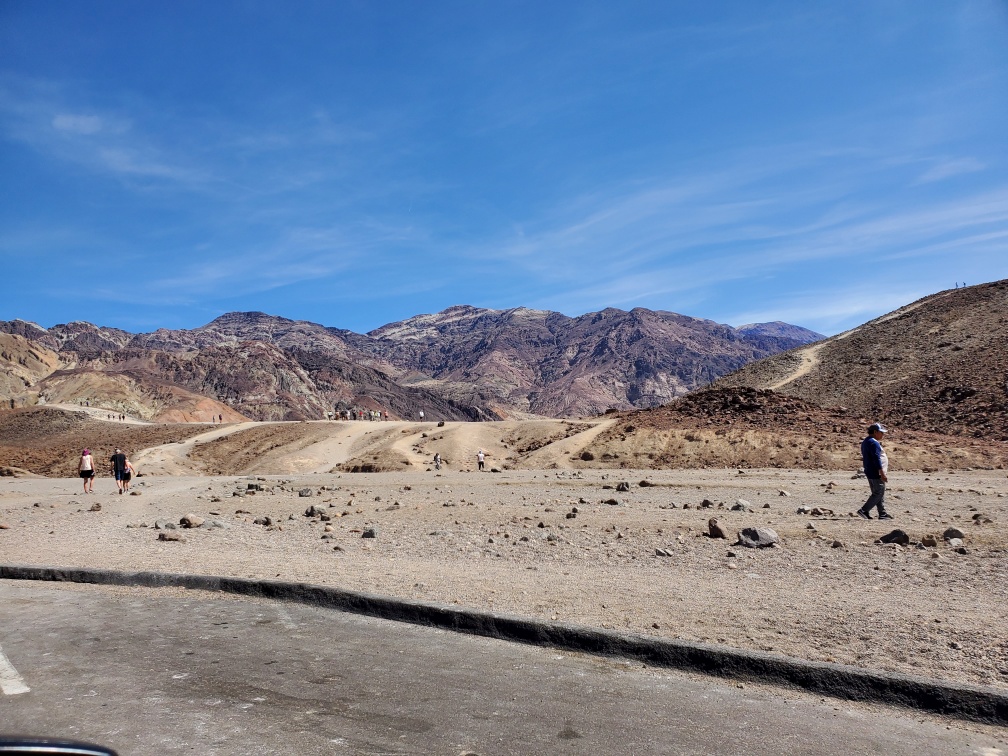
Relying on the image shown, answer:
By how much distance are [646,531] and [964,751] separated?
26.6ft

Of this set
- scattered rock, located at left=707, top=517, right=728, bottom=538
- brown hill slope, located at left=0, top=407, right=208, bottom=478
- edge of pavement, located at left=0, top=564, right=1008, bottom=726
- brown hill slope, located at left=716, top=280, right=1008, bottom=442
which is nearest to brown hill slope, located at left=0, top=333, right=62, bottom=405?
brown hill slope, located at left=0, top=407, right=208, bottom=478

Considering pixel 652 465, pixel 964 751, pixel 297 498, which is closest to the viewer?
pixel 964 751

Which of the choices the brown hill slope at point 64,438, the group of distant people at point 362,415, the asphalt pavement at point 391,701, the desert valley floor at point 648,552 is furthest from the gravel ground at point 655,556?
the group of distant people at point 362,415

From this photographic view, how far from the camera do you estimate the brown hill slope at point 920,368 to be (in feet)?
111

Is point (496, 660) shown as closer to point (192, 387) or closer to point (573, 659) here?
point (573, 659)

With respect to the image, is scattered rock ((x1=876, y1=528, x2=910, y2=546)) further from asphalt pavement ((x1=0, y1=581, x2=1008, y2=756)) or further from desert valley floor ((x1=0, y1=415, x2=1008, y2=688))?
asphalt pavement ((x1=0, y1=581, x2=1008, y2=756))

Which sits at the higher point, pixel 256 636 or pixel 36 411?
pixel 36 411

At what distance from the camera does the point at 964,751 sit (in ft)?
13.3

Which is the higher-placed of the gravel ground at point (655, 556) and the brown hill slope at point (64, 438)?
the brown hill slope at point (64, 438)

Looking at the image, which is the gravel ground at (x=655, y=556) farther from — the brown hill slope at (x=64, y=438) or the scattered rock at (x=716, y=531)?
the brown hill slope at (x=64, y=438)

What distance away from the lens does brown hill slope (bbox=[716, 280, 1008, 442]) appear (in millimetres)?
33969

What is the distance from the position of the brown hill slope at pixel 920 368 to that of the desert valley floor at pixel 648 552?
540 inches

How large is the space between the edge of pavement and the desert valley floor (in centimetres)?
25

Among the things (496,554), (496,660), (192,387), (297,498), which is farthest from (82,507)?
(192,387)
